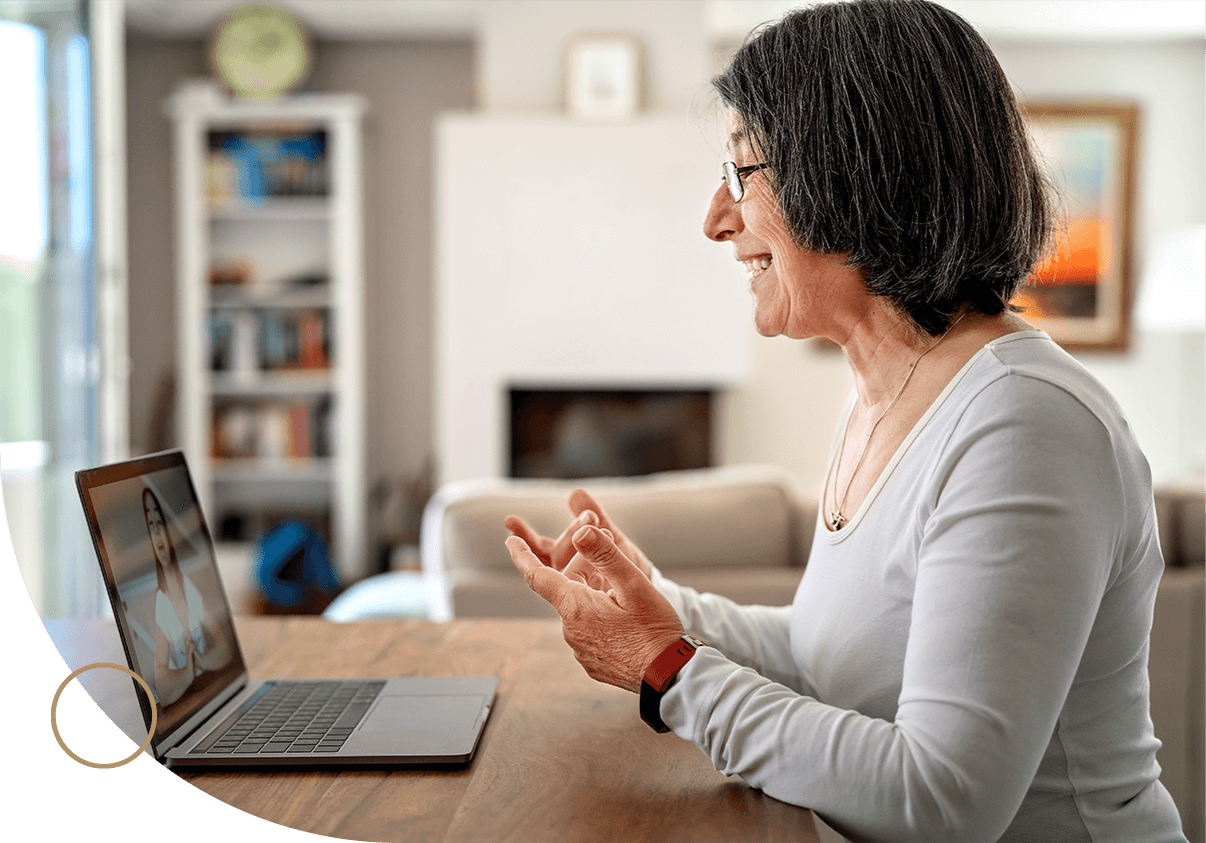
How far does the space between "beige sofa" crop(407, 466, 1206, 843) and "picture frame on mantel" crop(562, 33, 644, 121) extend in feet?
9.64

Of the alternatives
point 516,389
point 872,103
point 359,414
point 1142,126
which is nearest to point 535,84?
point 516,389

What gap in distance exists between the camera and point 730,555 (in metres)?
1.65

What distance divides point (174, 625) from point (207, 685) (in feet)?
0.23

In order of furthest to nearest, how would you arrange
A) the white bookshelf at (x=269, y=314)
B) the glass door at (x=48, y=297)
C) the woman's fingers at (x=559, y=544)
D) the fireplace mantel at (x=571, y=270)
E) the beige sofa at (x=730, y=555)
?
the white bookshelf at (x=269, y=314) → the fireplace mantel at (x=571, y=270) → the glass door at (x=48, y=297) → the beige sofa at (x=730, y=555) → the woman's fingers at (x=559, y=544)

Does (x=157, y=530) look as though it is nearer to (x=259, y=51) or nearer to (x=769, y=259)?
(x=769, y=259)

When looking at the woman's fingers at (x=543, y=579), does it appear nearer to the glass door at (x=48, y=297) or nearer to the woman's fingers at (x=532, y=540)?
the woman's fingers at (x=532, y=540)

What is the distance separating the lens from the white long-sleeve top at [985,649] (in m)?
0.61

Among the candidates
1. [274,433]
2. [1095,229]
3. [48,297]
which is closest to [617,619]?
[48,297]

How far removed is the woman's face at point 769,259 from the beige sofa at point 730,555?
717mm

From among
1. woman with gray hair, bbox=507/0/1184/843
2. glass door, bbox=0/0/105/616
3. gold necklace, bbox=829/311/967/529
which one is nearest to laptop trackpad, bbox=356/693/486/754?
woman with gray hair, bbox=507/0/1184/843

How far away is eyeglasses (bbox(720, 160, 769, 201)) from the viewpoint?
0.90m

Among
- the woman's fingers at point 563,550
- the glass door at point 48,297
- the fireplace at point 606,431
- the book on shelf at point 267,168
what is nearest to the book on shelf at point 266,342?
the book on shelf at point 267,168

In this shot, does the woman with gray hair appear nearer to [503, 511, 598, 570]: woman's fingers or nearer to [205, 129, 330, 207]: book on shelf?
[503, 511, 598, 570]: woman's fingers

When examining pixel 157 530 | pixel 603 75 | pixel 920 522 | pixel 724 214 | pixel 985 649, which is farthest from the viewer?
pixel 603 75
